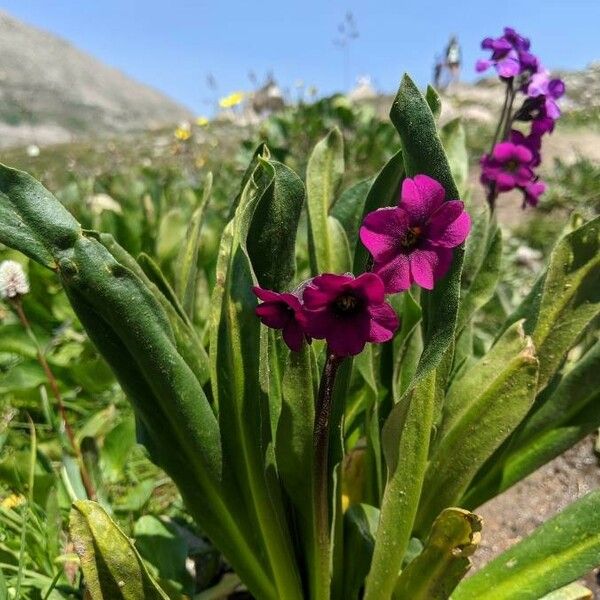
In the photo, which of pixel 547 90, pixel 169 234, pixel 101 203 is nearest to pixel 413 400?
pixel 547 90

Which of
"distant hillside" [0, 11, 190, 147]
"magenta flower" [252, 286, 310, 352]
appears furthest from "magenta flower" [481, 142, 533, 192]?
"distant hillside" [0, 11, 190, 147]

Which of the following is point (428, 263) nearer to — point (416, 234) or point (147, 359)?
point (416, 234)

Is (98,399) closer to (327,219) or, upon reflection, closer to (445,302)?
(327,219)

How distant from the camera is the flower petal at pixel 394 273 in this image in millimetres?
774

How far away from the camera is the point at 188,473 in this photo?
3.76ft

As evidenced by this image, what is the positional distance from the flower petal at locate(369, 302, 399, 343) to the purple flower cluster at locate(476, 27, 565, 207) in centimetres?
93

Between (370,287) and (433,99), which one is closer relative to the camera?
(370,287)

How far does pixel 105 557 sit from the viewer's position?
3.16 feet

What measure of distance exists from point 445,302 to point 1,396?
1.66 metres

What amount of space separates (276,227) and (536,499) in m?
1.15

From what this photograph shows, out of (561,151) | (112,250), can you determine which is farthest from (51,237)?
(561,151)

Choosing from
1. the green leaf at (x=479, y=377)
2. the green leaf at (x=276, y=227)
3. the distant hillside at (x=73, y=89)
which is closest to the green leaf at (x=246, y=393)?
the green leaf at (x=276, y=227)

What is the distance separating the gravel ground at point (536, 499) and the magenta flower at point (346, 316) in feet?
3.36

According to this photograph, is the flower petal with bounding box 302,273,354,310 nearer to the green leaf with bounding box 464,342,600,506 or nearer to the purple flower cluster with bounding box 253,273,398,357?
the purple flower cluster with bounding box 253,273,398,357
